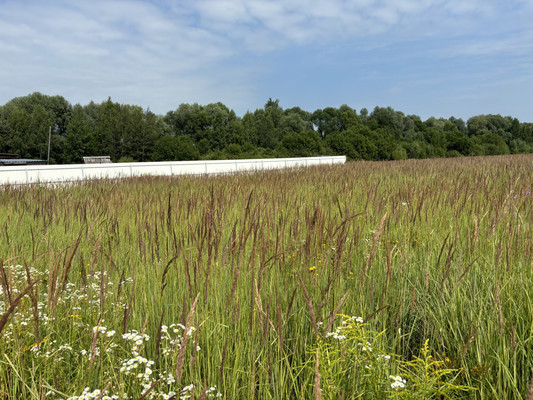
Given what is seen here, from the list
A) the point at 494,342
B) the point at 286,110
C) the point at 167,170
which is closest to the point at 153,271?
the point at 494,342

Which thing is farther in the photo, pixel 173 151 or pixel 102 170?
pixel 173 151

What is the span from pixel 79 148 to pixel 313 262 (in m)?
53.8

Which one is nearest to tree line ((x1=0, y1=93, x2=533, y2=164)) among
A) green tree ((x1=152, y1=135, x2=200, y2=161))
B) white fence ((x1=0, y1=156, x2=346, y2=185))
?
green tree ((x1=152, y1=135, x2=200, y2=161))

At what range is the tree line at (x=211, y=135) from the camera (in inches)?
1531

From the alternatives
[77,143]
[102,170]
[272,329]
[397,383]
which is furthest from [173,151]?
[397,383]

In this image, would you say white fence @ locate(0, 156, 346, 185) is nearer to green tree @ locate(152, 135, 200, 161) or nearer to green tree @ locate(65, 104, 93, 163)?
green tree @ locate(152, 135, 200, 161)

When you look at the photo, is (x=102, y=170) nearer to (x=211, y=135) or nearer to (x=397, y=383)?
(x=397, y=383)

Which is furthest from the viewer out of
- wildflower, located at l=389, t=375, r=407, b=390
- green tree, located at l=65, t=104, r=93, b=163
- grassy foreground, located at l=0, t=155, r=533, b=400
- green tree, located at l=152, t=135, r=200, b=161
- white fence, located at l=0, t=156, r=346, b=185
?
green tree, located at l=65, t=104, r=93, b=163

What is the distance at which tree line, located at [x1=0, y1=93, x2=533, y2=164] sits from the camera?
128ft

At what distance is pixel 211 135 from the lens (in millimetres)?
56750

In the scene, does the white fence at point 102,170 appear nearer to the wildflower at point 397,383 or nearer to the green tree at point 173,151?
the wildflower at point 397,383

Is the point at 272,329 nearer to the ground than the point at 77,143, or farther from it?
nearer to the ground

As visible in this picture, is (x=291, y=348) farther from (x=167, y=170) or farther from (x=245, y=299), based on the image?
(x=167, y=170)

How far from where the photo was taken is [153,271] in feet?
7.58
